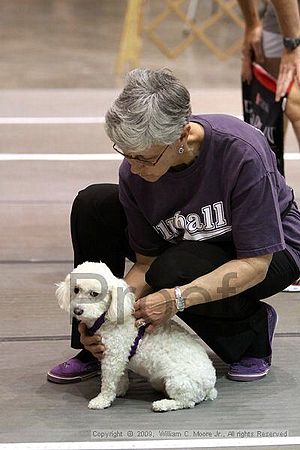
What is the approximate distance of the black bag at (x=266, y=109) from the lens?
3.50 m

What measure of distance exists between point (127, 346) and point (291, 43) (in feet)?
4.64

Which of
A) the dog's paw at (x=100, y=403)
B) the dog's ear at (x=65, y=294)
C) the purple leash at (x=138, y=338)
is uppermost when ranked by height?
the dog's ear at (x=65, y=294)

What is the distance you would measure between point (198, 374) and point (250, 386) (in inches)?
9.6

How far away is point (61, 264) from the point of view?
3451 mm

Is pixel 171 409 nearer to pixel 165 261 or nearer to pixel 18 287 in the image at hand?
pixel 165 261

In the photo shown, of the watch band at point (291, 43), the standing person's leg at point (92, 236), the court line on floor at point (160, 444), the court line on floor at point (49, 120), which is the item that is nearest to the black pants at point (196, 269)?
the standing person's leg at point (92, 236)

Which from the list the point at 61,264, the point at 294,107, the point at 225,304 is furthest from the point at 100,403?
the point at 294,107

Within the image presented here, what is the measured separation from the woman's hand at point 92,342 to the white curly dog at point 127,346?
0.06 feet

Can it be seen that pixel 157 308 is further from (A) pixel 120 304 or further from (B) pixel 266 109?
(B) pixel 266 109

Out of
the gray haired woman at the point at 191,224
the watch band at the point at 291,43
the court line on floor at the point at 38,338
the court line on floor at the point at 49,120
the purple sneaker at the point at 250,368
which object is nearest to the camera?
the gray haired woman at the point at 191,224

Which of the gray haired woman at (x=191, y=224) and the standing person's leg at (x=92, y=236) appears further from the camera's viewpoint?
the standing person's leg at (x=92, y=236)

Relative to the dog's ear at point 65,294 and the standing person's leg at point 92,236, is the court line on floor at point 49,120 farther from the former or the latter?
the dog's ear at point 65,294

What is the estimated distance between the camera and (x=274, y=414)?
7.51ft

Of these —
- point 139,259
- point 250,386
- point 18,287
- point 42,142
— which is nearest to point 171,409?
point 250,386
